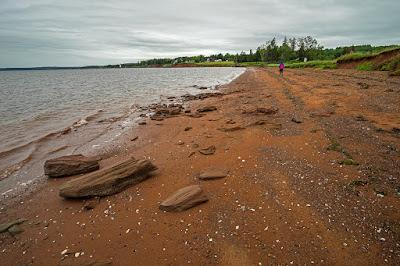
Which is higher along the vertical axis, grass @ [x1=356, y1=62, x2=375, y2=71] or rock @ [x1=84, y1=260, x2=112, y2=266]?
grass @ [x1=356, y1=62, x2=375, y2=71]

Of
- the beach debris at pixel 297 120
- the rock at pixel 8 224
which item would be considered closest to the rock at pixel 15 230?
the rock at pixel 8 224

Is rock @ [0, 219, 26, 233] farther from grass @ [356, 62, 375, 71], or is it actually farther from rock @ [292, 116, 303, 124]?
grass @ [356, 62, 375, 71]

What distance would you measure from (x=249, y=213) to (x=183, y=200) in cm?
166

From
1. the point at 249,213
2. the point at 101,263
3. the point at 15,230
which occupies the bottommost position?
the point at 15,230

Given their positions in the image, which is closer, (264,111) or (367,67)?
(264,111)

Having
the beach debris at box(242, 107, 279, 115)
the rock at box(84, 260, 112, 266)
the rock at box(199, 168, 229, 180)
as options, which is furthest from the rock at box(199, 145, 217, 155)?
the beach debris at box(242, 107, 279, 115)

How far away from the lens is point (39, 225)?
6.29 m

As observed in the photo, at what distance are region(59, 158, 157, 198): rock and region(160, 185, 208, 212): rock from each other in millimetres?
1599

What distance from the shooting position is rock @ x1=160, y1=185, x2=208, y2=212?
6.23 m

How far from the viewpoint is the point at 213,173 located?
7.86 m

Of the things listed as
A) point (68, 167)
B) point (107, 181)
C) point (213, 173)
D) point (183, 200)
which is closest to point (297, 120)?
point (213, 173)

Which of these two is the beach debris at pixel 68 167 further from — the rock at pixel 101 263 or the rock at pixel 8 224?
the rock at pixel 101 263

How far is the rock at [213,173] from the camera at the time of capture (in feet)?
25.1

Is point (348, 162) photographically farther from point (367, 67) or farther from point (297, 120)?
point (367, 67)
